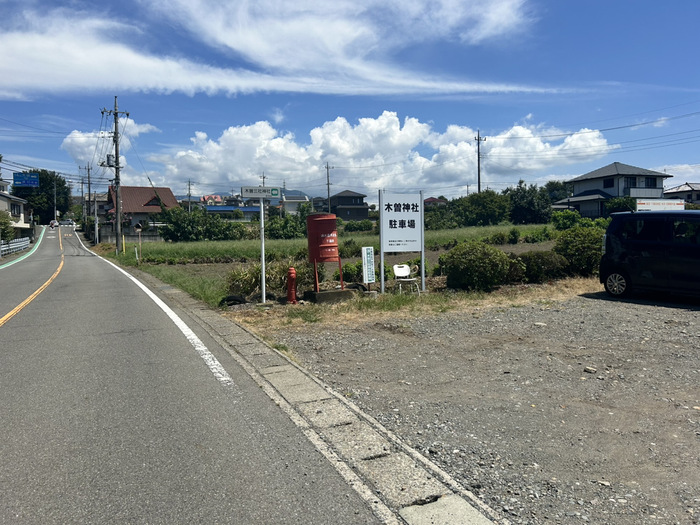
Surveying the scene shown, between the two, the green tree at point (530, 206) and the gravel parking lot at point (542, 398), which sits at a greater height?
the green tree at point (530, 206)

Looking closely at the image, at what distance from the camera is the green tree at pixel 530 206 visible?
62875 millimetres

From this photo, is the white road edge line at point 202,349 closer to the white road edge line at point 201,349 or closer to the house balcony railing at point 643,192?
the white road edge line at point 201,349

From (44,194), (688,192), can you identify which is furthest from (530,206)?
(44,194)

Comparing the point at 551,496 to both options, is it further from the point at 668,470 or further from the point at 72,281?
the point at 72,281

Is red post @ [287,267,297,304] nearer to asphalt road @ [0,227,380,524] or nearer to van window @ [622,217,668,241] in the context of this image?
asphalt road @ [0,227,380,524]

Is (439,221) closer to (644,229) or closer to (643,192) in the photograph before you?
(643,192)

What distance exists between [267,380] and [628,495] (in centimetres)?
366

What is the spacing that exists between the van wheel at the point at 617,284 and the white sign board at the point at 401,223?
4.14 meters

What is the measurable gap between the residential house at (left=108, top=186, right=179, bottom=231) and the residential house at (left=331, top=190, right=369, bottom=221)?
92.8 ft

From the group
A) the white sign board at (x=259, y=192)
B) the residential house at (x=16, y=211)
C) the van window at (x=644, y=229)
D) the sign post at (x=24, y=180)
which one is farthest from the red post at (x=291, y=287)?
the residential house at (x=16, y=211)

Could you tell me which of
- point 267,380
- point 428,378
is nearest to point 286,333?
point 267,380

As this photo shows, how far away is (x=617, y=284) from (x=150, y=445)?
10.2 metres

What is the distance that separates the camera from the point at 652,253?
34.7ft

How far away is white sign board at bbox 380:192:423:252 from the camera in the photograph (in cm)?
1258
